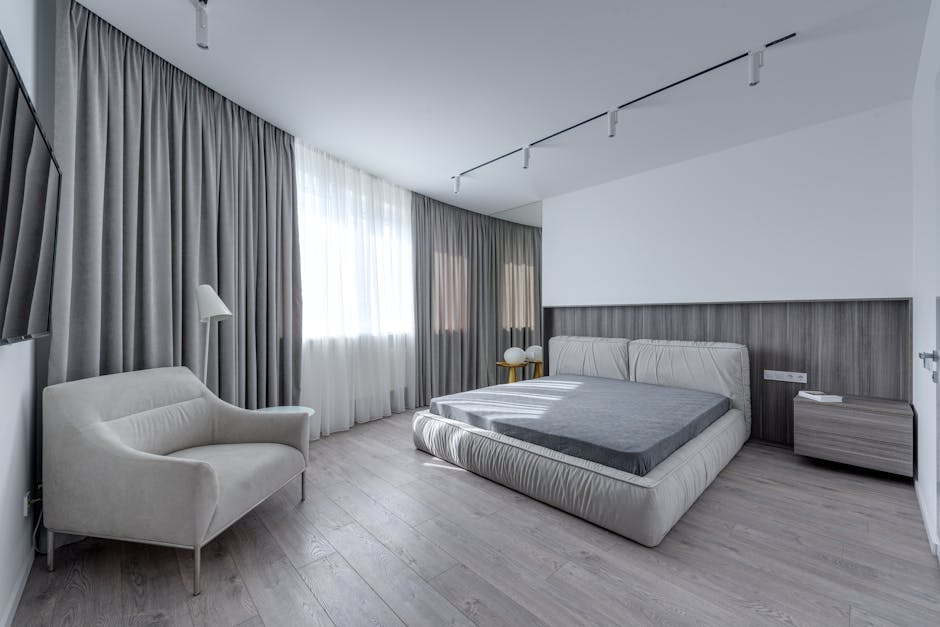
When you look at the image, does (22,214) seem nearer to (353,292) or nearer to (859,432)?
(353,292)

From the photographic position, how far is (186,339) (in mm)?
2381

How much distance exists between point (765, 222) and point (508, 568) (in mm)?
3346

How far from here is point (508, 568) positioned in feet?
5.38

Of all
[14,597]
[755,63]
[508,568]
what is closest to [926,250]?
[755,63]

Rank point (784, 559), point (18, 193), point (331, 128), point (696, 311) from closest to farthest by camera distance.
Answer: point (18, 193) < point (784, 559) < point (331, 128) < point (696, 311)

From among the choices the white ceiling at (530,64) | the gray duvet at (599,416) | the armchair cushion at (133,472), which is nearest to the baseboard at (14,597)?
the armchair cushion at (133,472)

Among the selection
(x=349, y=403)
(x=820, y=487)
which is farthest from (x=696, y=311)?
(x=349, y=403)

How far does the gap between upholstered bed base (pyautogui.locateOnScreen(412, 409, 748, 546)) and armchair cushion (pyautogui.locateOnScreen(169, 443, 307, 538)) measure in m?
1.07

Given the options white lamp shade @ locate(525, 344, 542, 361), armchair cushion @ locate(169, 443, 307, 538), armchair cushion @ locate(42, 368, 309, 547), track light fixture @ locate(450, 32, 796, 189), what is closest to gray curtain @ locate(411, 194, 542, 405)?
white lamp shade @ locate(525, 344, 542, 361)

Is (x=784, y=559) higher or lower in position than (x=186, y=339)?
lower

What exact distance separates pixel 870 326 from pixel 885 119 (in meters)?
1.47

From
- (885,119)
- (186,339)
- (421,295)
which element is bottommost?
(186,339)

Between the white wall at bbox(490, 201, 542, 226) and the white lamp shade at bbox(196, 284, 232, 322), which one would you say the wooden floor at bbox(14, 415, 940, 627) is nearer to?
the white lamp shade at bbox(196, 284, 232, 322)

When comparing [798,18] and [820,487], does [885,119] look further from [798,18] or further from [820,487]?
[820,487]
